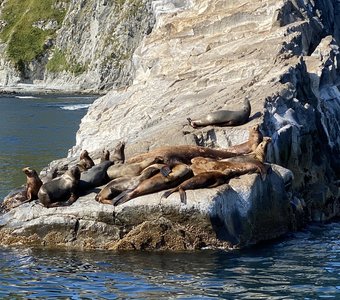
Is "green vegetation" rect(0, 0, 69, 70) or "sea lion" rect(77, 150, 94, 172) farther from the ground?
"green vegetation" rect(0, 0, 69, 70)

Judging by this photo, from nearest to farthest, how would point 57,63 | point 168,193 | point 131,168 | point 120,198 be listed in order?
1. point 168,193
2. point 120,198
3. point 131,168
4. point 57,63

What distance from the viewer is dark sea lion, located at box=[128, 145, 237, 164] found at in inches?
771

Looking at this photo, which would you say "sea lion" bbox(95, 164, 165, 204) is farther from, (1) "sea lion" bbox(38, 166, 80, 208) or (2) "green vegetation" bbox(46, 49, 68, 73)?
(2) "green vegetation" bbox(46, 49, 68, 73)

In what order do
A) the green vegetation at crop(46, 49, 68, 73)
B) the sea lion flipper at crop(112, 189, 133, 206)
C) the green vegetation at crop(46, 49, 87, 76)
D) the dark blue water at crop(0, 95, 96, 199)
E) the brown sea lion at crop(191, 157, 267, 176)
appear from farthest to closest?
1. the green vegetation at crop(46, 49, 68, 73)
2. the green vegetation at crop(46, 49, 87, 76)
3. the dark blue water at crop(0, 95, 96, 199)
4. the brown sea lion at crop(191, 157, 267, 176)
5. the sea lion flipper at crop(112, 189, 133, 206)

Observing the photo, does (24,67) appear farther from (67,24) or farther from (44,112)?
(44,112)

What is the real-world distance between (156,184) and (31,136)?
35.1 m

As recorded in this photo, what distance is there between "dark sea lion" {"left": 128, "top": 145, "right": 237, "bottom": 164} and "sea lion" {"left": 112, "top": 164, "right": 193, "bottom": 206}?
91cm

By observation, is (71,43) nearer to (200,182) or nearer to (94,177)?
(94,177)

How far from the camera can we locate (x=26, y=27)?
157m

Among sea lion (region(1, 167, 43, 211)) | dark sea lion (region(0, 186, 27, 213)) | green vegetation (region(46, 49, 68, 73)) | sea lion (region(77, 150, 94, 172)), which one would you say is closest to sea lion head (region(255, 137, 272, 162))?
sea lion (region(77, 150, 94, 172))

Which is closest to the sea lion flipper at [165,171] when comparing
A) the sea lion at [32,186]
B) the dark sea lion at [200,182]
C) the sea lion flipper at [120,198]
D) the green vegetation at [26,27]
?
the dark sea lion at [200,182]

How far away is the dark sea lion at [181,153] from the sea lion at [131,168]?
204 mm

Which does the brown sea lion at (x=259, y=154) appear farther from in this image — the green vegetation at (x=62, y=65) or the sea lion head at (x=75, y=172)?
the green vegetation at (x=62, y=65)

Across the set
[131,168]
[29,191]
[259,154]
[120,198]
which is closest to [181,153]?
[131,168]
